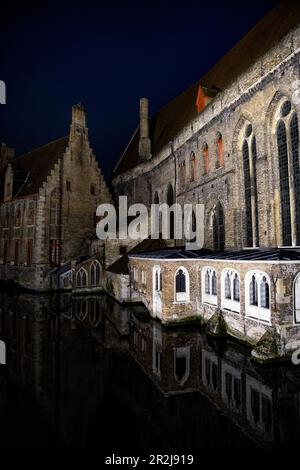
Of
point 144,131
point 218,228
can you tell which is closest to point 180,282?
point 218,228

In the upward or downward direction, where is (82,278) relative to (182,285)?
downward

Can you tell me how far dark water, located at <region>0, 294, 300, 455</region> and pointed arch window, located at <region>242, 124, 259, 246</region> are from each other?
552 cm

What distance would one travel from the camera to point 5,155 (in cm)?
3922

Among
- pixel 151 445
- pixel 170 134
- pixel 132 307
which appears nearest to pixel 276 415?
pixel 151 445

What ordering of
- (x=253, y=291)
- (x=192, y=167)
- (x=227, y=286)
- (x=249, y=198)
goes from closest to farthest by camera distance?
(x=253, y=291) < (x=227, y=286) < (x=249, y=198) < (x=192, y=167)

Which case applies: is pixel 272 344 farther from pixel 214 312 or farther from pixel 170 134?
pixel 170 134

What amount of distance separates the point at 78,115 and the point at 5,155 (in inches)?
600

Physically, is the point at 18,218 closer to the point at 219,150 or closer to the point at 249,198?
the point at 219,150

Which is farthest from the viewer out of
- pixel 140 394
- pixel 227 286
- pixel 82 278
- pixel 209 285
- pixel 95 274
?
pixel 95 274

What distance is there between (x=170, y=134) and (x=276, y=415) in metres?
24.5

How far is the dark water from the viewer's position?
5.71 metres

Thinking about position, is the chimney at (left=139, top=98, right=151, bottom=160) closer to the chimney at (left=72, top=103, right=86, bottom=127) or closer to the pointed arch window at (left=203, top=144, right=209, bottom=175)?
the chimney at (left=72, top=103, right=86, bottom=127)
